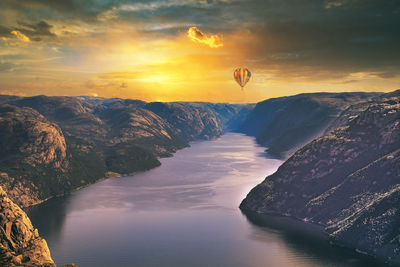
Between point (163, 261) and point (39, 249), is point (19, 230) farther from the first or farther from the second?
point (163, 261)

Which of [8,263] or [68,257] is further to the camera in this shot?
[68,257]

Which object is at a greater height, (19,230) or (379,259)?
(19,230)

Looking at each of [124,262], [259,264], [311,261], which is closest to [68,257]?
[124,262]

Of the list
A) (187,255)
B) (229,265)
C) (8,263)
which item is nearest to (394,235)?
(229,265)

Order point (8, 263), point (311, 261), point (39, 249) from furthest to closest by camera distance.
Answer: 1. point (311, 261)
2. point (39, 249)
3. point (8, 263)

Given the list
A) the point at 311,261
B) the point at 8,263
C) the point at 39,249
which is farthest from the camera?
the point at 311,261

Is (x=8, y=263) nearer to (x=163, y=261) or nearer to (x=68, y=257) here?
(x=68, y=257)
